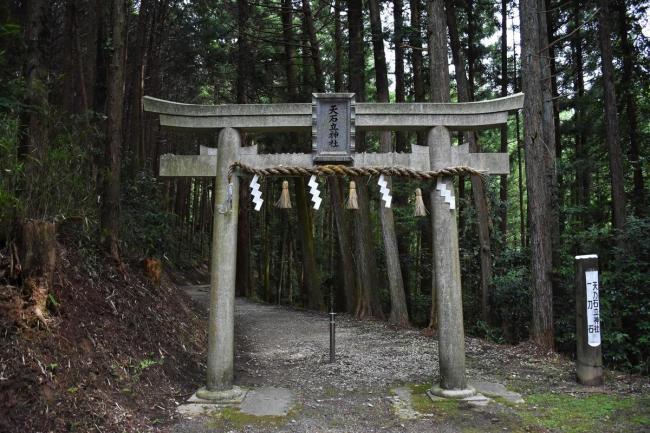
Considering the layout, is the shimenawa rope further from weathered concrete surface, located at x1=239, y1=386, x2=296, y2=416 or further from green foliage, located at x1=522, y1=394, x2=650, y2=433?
green foliage, located at x1=522, y1=394, x2=650, y2=433

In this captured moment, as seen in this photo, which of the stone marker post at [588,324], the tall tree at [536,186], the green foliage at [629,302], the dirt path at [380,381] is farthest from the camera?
the tall tree at [536,186]

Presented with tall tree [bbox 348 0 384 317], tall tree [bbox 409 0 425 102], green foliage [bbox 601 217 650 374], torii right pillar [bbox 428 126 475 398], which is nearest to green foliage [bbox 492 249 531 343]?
green foliage [bbox 601 217 650 374]

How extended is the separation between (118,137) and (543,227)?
6.99 meters

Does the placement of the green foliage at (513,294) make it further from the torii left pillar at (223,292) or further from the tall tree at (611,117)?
the torii left pillar at (223,292)

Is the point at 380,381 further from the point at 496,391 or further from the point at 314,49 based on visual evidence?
the point at 314,49

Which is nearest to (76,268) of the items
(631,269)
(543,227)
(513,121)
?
(543,227)

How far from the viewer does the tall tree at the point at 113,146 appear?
637cm

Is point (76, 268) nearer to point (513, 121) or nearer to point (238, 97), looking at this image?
point (238, 97)

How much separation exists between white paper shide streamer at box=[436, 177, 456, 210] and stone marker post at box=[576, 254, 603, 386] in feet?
6.82

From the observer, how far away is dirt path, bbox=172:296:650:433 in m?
4.70

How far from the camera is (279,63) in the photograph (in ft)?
53.4

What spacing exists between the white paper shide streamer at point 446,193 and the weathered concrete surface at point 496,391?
228cm

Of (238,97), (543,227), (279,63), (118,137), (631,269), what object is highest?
(279,63)

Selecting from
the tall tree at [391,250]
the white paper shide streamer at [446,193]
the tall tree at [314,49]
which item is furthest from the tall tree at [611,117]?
the tall tree at [314,49]
